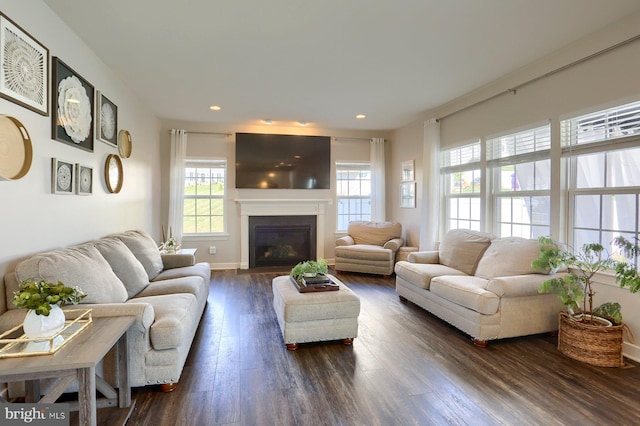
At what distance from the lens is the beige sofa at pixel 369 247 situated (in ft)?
17.3

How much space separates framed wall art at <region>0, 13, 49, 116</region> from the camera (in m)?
1.89

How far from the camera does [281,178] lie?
19.6 ft

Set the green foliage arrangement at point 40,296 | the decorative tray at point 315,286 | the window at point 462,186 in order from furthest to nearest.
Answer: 1. the window at point 462,186
2. the decorative tray at point 315,286
3. the green foliage arrangement at point 40,296

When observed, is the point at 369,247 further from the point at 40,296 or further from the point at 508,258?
the point at 40,296

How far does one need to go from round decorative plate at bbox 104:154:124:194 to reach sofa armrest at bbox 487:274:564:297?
13.0 feet

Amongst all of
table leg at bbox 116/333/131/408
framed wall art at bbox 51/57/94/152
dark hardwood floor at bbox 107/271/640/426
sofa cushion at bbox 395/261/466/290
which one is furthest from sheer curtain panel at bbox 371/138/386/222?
table leg at bbox 116/333/131/408

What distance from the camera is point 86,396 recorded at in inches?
54.7

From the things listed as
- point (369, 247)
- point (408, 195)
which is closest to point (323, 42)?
point (369, 247)

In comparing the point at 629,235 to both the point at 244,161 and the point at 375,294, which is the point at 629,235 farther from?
the point at 244,161

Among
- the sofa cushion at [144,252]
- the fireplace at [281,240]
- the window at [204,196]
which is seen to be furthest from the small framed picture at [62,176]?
the fireplace at [281,240]

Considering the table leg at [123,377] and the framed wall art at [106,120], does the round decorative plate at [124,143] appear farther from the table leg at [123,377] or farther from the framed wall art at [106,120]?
the table leg at [123,377]

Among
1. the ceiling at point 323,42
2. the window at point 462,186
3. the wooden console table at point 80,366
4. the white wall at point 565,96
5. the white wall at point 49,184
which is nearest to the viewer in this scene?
the wooden console table at point 80,366

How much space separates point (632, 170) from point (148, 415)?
13.3ft

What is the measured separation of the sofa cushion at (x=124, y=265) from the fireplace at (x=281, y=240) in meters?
3.00
